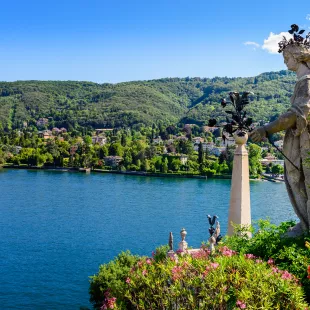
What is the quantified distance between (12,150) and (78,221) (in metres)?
52.0

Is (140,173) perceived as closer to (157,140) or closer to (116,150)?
(116,150)

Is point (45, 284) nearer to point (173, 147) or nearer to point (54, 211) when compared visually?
point (54, 211)

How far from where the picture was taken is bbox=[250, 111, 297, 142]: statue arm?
562 cm

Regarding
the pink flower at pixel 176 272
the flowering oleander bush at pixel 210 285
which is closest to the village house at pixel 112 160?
the flowering oleander bush at pixel 210 285

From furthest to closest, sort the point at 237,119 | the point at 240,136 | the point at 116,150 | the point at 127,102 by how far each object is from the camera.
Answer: the point at 127,102
the point at 116,150
the point at 240,136
the point at 237,119

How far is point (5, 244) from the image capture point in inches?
1099

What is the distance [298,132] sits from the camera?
18.5 ft

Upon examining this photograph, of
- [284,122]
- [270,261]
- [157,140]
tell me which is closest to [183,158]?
[157,140]

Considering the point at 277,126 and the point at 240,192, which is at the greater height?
the point at 277,126

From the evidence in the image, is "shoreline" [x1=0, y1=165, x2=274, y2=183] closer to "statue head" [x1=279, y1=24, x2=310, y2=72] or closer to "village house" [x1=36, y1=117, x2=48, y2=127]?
"statue head" [x1=279, y1=24, x2=310, y2=72]

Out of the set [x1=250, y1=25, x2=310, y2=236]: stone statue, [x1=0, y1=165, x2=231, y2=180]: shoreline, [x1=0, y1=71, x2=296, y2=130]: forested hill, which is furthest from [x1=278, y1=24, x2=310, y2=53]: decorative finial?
[x1=0, y1=71, x2=296, y2=130]: forested hill

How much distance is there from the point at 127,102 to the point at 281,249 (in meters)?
151

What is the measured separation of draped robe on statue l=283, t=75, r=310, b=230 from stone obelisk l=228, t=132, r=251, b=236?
201cm

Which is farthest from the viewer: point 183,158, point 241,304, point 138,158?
point 183,158
